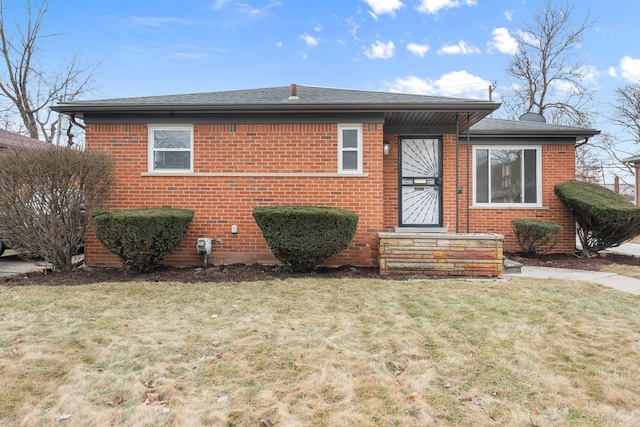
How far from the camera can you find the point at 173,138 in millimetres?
7262

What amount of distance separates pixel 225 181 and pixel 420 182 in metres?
4.47

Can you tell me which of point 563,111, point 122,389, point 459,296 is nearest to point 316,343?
point 122,389

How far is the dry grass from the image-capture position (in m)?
2.35

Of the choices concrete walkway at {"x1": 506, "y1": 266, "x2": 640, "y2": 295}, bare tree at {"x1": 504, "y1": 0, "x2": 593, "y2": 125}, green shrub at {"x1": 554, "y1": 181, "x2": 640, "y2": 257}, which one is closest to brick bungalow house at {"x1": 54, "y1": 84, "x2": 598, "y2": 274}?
concrete walkway at {"x1": 506, "y1": 266, "x2": 640, "y2": 295}

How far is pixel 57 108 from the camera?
6.90m

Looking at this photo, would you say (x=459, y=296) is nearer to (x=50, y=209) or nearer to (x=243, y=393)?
(x=243, y=393)

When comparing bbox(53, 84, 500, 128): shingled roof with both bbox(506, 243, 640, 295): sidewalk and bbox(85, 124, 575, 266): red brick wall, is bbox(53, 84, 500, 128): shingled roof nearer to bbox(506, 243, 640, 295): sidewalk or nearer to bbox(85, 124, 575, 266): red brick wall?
bbox(85, 124, 575, 266): red brick wall

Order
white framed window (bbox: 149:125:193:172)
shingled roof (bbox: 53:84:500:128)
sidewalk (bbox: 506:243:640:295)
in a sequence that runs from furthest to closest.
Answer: white framed window (bbox: 149:125:193:172)
shingled roof (bbox: 53:84:500:128)
sidewalk (bbox: 506:243:640:295)

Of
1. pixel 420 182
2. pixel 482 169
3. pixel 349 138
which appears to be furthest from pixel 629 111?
pixel 349 138

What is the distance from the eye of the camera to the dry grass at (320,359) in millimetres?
2354

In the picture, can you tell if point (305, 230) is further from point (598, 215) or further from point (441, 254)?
point (598, 215)

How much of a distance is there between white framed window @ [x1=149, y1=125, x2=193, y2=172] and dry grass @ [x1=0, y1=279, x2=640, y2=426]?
115 inches

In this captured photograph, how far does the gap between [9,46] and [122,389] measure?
26376 mm

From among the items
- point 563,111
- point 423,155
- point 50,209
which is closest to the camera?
point 50,209
